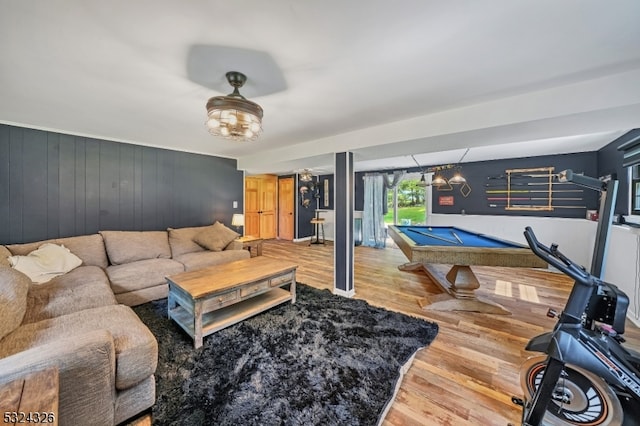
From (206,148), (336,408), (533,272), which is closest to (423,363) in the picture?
(336,408)

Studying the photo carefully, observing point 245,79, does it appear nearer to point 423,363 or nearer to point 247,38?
point 247,38

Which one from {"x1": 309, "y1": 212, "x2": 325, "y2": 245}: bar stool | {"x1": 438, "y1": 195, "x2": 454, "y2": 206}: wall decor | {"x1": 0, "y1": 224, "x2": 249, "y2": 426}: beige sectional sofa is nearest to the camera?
{"x1": 0, "y1": 224, "x2": 249, "y2": 426}: beige sectional sofa

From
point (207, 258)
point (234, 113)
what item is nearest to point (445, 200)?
point (207, 258)

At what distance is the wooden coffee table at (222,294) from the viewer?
209cm

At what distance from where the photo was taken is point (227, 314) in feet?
7.88

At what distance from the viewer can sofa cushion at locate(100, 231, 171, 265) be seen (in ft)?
10.3

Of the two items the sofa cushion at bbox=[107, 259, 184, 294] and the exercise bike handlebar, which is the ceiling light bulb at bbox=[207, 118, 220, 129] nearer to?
the exercise bike handlebar

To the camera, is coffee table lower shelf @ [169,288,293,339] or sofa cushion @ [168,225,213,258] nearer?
coffee table lower shelf @ [169,288,293,339]

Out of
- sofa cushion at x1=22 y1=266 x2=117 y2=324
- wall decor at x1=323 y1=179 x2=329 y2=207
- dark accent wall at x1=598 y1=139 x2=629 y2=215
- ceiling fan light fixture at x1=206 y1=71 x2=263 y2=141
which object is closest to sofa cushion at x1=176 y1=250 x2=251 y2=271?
sofa cushion at x1=22 y1=266 x2=117 y2=324

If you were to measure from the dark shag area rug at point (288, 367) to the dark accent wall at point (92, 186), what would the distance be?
1.75m

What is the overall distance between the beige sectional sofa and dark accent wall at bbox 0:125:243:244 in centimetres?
50

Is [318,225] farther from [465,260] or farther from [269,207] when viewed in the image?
[465,260]

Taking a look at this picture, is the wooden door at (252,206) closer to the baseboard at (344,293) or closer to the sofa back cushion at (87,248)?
the sofa back cushion at (87,248)

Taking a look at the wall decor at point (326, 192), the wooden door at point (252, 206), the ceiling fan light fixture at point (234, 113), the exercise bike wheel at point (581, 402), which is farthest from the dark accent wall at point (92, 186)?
the exercise bike wheel at point (581, 402)
